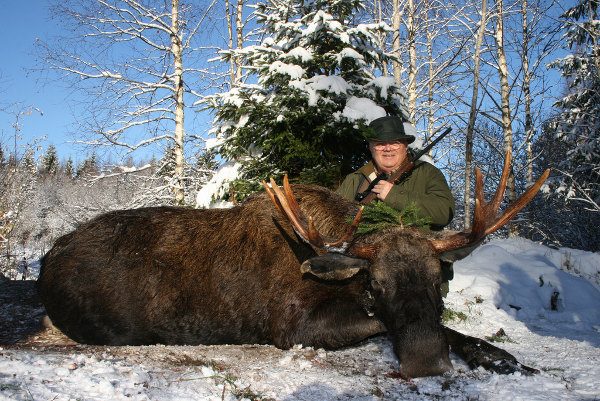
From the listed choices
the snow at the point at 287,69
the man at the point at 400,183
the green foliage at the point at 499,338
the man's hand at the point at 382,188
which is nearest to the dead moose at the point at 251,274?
the man's hand at the point at 382,188

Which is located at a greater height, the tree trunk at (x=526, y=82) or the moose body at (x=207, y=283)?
the tree trunk at (x=526, y=82)

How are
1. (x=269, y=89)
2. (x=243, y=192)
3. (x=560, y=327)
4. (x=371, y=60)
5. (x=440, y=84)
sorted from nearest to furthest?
(x=560, y=327) < (x=243, y=192) < (x=269, y=89) < (x=371, y=60) < (x=440, y=84)

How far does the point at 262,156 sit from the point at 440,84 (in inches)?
515

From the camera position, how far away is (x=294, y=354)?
141 inches

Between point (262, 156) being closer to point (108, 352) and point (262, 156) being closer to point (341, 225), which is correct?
point (341, 225)

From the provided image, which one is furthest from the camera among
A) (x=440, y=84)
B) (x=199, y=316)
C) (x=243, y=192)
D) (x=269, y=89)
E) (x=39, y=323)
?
(x=440, y=84)

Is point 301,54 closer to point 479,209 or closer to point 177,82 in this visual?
point 479,209

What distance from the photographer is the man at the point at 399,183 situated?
4637mm

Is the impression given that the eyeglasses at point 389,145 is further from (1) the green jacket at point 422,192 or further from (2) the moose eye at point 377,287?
(2) the moose eye at point 377,287

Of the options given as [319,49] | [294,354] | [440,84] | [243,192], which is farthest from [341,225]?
[440,84]

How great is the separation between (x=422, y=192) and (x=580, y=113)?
1412cm

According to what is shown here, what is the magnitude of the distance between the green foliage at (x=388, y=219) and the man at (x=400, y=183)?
67 cm

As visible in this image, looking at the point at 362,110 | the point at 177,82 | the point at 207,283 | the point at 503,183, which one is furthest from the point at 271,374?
the point at 177,82

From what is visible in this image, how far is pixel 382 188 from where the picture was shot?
479 centimetres
